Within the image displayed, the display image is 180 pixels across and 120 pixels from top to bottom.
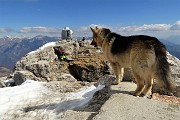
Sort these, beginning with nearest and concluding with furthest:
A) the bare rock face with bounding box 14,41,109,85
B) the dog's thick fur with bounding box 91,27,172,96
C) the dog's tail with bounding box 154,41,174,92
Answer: the dog's tail with bounding box 154,41,174,92 → the dog's thick fur with bounding box 91,27,172,96 → the bare rock face with bounding box 14,41,109,85

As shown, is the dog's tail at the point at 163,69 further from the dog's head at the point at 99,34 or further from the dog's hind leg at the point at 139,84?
the dog's head at the point at 99,34

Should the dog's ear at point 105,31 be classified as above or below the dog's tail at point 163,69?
above

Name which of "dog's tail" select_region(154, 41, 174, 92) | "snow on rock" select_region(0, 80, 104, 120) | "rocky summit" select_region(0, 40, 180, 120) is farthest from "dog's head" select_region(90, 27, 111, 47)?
"dog's tail" select_region(154, 41, 174, 92)

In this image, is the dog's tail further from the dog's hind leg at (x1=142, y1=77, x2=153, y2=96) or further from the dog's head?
the dog's head

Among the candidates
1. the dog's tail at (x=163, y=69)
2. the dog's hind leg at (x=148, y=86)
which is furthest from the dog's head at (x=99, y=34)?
the dog's tail at (x=163, y=69)

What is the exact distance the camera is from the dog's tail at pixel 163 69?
1135 cm

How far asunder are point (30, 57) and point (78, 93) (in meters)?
14.2

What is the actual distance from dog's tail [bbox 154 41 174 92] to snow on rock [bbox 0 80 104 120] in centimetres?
459

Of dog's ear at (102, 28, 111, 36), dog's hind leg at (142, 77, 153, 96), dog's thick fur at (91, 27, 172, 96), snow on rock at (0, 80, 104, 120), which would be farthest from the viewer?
dog's ear at (102, 28, 111, 36)

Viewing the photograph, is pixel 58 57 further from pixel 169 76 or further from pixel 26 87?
pixel 169 76

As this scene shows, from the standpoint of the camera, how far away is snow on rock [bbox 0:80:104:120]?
46.6ft

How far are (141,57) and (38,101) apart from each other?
7081 millimetres

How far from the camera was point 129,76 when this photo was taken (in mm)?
16859

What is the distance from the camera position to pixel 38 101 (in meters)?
16.4
